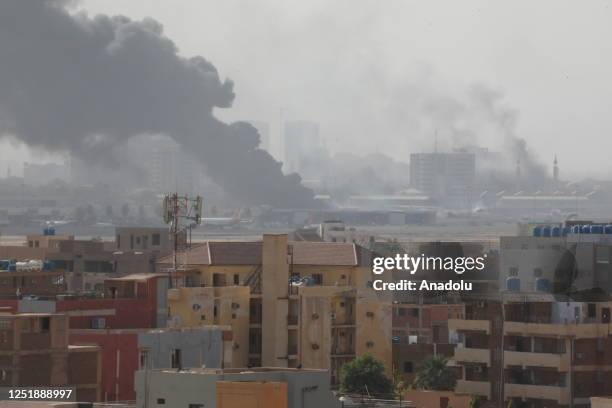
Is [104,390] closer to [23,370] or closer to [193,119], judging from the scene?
[23,370]

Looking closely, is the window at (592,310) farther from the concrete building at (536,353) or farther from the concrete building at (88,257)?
the concrete building at (88,257)

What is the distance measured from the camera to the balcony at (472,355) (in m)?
25.9

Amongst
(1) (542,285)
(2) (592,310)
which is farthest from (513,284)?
(2) (592,310)

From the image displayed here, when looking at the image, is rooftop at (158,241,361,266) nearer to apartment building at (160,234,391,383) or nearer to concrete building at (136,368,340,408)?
apartment building at (160,234,391,383)

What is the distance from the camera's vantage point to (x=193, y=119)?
148 meters

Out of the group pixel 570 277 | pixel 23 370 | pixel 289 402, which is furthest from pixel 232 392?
pixel 570 277

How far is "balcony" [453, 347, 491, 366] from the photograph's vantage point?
2588 cm

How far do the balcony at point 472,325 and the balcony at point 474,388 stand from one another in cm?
64

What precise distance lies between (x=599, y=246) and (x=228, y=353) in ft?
36.1

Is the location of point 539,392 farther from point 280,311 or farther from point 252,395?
point 252,395

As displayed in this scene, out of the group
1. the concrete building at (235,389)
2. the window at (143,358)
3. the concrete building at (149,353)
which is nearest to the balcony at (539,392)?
the concrete building at (149,353)

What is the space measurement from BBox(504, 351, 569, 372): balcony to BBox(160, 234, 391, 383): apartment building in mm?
2436

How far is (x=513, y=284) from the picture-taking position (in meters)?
30.8

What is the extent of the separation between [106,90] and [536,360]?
11657 centimetres
